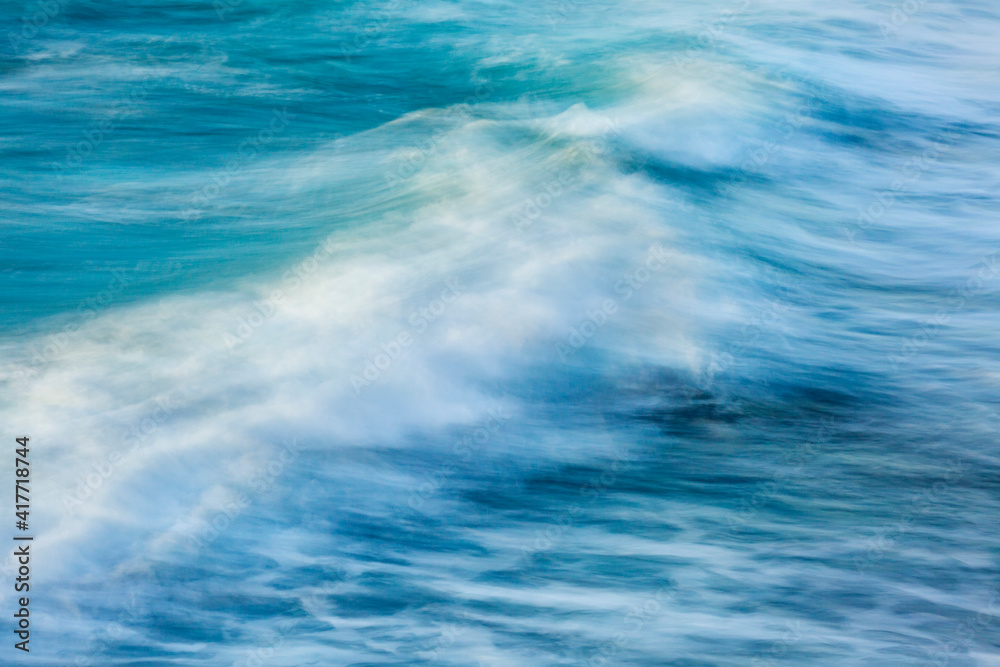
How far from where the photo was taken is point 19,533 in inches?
133

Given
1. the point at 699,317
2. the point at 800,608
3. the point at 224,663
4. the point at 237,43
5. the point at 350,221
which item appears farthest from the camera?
the point at 237,43

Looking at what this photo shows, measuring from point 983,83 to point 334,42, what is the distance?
5.85 meters

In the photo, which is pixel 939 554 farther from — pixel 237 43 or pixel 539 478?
pixel 237 43

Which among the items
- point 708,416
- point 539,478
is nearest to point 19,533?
point 539,478

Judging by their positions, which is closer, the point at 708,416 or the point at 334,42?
the point at 708,416
